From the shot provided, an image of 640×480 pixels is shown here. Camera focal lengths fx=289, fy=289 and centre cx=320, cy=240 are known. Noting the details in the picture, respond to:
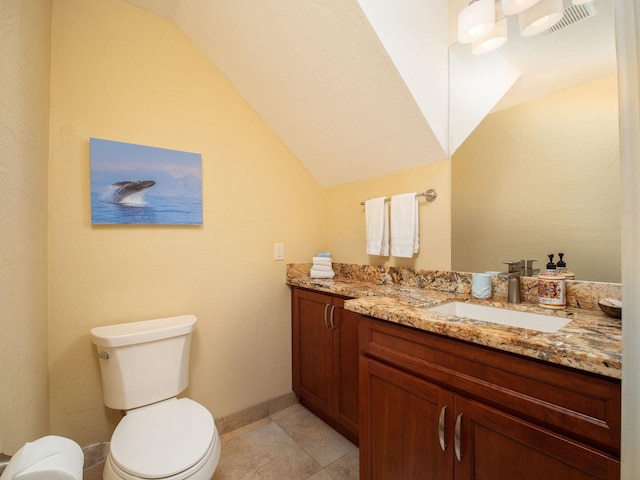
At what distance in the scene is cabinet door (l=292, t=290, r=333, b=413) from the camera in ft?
5.74

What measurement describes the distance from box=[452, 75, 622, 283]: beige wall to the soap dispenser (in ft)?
0.08

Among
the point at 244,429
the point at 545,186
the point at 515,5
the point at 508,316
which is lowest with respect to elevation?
the point at 244,429

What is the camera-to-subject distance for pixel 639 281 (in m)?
0.55

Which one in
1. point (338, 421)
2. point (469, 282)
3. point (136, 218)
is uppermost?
point (136, 218)

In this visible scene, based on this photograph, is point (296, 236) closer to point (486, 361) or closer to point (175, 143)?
point (175, 143)

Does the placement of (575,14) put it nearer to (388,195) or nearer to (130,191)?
(388,195)

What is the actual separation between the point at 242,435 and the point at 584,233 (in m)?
2.09

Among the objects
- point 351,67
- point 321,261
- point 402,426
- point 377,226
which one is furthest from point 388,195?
point 402,426

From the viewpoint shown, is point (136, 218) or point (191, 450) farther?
point (136, 218)

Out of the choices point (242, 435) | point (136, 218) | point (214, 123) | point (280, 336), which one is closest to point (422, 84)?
point (214, 123)

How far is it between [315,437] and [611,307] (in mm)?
1601

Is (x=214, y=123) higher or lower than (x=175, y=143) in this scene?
higher

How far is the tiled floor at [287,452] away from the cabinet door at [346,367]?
0.16 m

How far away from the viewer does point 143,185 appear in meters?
1.55
